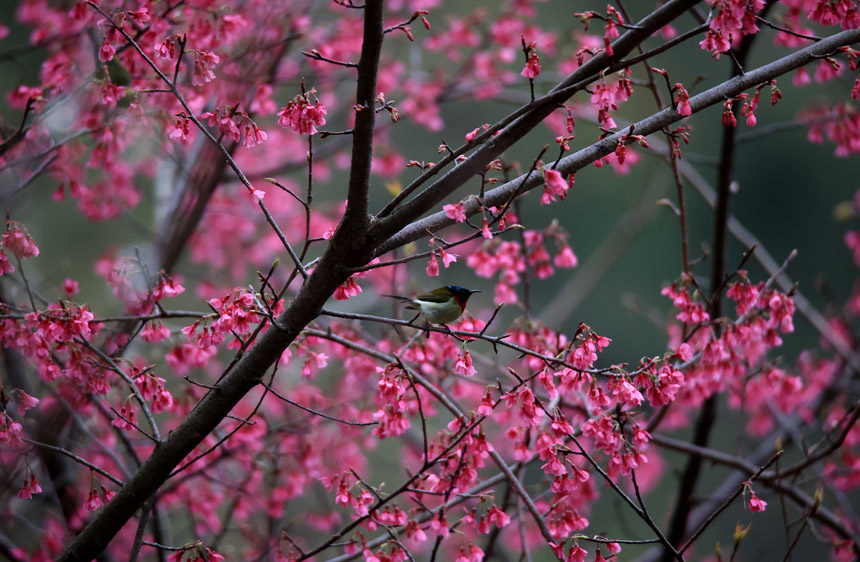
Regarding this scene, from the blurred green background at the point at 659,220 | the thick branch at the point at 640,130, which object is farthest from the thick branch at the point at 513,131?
the blurred green background at the point at 659,220

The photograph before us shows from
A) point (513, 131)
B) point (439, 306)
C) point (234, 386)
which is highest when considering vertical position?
point (439, 306)

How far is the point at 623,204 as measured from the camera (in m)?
9.80

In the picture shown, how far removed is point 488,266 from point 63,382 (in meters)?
1.85

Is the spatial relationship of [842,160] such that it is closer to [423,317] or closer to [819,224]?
[819,224]

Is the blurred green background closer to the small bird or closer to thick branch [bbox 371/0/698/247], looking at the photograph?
the small bird

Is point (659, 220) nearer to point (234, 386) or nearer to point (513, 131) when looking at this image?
point (513, 131)

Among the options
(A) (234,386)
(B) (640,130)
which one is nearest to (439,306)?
(A) (234,386)

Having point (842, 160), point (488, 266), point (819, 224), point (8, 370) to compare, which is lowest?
point (488, 266)

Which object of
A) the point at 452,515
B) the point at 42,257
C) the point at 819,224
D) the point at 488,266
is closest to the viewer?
the point at 488,266

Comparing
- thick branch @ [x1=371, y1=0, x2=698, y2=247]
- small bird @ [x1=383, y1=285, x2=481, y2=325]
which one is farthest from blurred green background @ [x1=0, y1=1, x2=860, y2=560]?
thick branch @ [x1=371, y1=0, x2=698, y2=247]

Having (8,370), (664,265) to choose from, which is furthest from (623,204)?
(8,370)

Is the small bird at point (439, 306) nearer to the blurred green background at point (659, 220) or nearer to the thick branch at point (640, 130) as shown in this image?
the thick branch at point (640, 130)

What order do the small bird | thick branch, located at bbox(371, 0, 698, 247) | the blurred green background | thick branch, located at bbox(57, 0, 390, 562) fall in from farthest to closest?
the blurred green background, the small bird, thick branch, located at bbox(57, 0, 390, 562), thick branch, located at bbox(371, 0, 698, 247)

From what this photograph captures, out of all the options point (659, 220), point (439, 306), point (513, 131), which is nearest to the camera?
point (513, 131)
